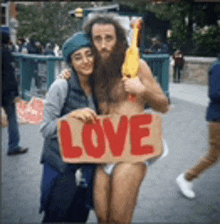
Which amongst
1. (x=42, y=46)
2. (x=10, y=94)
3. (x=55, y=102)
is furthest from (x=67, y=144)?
(x=10, y=94)

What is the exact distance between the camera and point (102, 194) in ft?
8.39

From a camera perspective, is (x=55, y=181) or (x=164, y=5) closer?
(x=55, y=181)

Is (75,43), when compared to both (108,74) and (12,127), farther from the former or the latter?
(12,127)

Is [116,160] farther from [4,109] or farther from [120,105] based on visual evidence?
[4,109]

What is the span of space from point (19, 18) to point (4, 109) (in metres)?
2.06

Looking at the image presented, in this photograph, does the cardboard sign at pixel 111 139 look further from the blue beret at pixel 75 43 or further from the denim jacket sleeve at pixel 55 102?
the blue beret at pixel 75 43

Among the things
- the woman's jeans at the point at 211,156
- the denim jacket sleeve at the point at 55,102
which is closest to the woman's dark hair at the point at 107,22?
the denim jacket sleeve at the point at 55,102

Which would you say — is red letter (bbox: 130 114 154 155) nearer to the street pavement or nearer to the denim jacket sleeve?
the street pavement

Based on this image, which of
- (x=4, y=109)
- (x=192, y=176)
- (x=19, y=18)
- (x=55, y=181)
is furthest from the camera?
(x=4, y=109)

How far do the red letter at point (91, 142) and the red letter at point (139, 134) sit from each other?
212 millimetres

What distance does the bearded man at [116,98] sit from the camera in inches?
94.5

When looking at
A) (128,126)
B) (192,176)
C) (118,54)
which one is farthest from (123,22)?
(192,176)

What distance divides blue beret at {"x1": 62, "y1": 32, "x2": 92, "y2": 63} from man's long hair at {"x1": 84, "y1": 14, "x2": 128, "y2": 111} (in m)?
0.04

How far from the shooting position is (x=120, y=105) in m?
2.46
